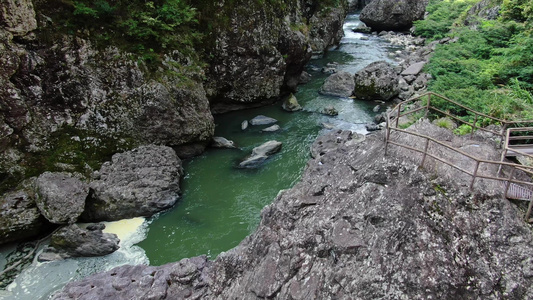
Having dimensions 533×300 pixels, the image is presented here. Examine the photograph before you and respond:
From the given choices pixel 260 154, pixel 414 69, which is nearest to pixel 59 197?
pixel 260 154

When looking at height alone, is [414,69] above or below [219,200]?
above

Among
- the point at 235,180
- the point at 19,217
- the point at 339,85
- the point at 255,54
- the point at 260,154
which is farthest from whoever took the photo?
the point at 339,85

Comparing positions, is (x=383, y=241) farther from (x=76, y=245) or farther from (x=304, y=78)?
(x=304, y=78)

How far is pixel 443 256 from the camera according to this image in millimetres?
6062

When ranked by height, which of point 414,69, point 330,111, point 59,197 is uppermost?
point 59,197

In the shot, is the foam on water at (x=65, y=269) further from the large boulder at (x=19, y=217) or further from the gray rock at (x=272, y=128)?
the gray rock at (x=272, y=128)

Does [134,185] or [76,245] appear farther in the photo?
[134,185]

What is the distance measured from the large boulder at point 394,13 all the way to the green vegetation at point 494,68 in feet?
49.9

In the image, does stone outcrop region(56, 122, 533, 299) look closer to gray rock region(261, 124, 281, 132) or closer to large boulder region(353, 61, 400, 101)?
gray rock region(261, 124, 281, 132)

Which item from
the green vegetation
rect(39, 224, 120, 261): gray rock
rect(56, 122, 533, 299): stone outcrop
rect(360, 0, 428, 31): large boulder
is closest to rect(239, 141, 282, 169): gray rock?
rect(39, 224, 120, 261): gray rock

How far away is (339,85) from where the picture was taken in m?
25.1

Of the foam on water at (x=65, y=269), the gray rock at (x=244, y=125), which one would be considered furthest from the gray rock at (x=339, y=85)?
the foam on water at (x=65, y=269)

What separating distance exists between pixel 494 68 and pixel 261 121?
12.8 m

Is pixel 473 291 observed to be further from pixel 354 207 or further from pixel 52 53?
pixel 52 53
